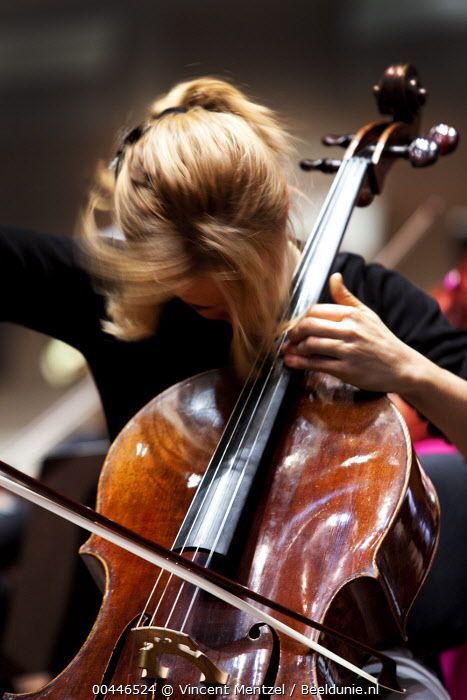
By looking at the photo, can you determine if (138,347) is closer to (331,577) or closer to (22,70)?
(331,577)

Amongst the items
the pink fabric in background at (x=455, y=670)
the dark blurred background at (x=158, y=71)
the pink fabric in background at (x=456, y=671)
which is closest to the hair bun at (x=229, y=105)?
the pink fabric in background at (x=455, y=670)

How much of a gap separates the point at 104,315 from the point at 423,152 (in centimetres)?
39

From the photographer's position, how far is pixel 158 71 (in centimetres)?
253

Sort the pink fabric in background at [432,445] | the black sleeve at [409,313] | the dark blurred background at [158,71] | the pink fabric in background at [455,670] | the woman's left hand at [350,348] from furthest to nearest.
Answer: the dark blurred background at [158,71] < the pink fabric in background at [432,445] < the pink fabric in background at [455,670] < the black sleeve at [409,313] < the woman's left hand at [350,348]

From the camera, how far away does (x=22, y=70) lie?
2512mm

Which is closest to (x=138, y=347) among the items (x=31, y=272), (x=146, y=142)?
(x=31, y=272)

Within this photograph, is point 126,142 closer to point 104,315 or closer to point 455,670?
point 104,315

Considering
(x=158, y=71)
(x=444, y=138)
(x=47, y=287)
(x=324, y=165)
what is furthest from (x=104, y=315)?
(x=158, y=71)

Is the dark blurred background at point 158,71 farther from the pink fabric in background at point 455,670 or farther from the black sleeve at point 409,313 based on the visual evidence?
the pink fabric in background at point 455,670

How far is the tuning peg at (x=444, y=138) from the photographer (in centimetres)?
92

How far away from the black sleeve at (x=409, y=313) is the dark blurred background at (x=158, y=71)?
1.54m

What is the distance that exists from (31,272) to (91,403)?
4.38 ft

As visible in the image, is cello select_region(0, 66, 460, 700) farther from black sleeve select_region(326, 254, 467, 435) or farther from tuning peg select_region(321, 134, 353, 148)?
tuning peg select_region(321, 134, 353, 148)

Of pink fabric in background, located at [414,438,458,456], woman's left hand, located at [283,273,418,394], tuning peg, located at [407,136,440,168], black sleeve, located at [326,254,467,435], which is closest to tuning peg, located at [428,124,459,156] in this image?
tuning peg, located at [407,136,440,168]
